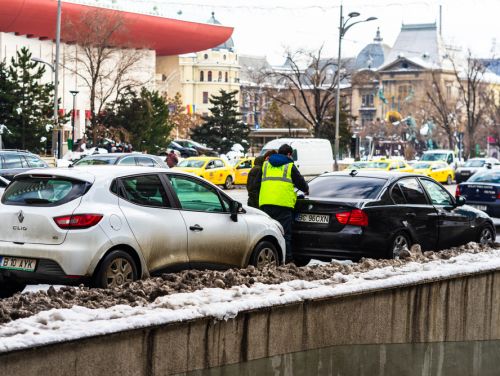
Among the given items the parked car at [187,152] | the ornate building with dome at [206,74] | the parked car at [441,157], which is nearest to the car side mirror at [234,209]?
the parked car at [441,157]

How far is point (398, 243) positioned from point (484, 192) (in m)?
10.7

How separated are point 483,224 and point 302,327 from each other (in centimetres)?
925

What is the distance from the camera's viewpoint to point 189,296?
24.7 ft

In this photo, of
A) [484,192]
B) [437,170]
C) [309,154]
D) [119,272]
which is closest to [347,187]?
[119,272]

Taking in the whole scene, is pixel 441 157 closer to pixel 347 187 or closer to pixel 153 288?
pixel 347 187

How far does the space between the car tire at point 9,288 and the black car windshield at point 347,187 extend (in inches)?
189

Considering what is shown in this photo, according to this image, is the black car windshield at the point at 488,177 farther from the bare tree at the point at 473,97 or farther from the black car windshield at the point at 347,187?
the bare tree at the point at 473,97

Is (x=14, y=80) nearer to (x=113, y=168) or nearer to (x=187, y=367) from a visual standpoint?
(x=113, y=168)

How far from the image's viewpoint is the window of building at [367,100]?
184500mm

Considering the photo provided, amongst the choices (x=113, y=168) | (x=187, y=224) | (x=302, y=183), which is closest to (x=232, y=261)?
(x=187, y=224)

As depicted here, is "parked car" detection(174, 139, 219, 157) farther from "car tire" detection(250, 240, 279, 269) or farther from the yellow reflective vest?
"car tire" detection(250, 240, 279, 269)

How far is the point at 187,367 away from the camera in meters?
6.69

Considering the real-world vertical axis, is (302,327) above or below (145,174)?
below

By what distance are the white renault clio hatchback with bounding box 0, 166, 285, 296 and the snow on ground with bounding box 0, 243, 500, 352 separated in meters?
1.38
